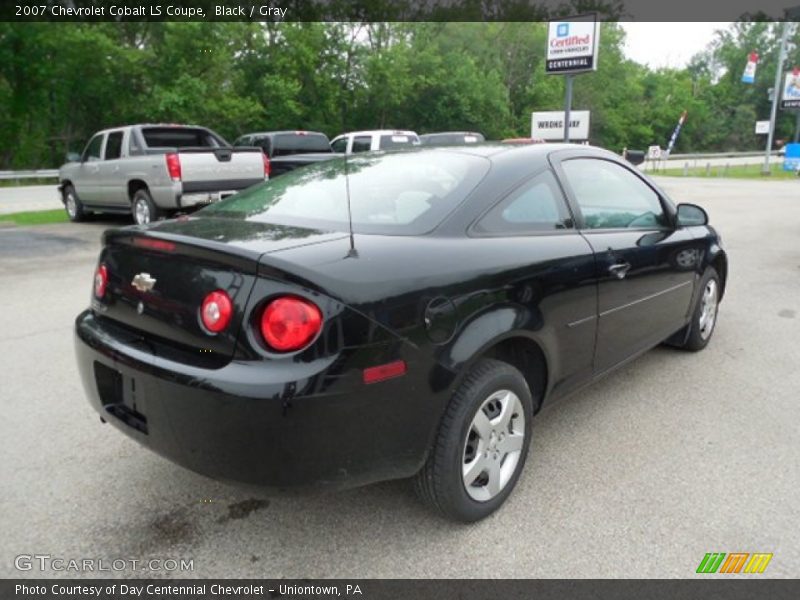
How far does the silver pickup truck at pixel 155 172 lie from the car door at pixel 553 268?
26.1 feet

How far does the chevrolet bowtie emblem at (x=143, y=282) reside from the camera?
250 cm

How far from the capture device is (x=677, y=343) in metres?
4.77

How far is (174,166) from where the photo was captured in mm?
9797

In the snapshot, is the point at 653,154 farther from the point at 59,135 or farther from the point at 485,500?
the point at 485,500

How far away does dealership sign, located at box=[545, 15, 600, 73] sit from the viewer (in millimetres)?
17422

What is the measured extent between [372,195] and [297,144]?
13537 millimetres

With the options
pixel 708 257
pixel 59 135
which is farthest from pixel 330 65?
pixel 708 257

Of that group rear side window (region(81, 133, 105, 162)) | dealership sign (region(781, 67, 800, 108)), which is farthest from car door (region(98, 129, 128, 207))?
dealership sign (region(781, 67, 800, 108))

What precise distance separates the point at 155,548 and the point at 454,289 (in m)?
1.56

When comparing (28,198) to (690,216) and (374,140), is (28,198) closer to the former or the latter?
(374,140)

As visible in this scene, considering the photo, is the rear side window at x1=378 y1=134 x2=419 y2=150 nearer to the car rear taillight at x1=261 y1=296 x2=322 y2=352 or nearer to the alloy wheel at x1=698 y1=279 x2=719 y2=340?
the alloy wheel at x1=698 y1=279 x2=719 y2=340

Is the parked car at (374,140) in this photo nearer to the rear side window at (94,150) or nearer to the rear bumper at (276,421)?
the rear side window at (94,150)

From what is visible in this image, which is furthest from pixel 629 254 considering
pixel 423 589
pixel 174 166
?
pixel 174 166

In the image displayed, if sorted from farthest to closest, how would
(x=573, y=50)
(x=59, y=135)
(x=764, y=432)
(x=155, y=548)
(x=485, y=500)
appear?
(x=59, y=135)
(x=573, y=50)
(x=764, y=432)
(x=485, y=500)
(x=155, y=548)
